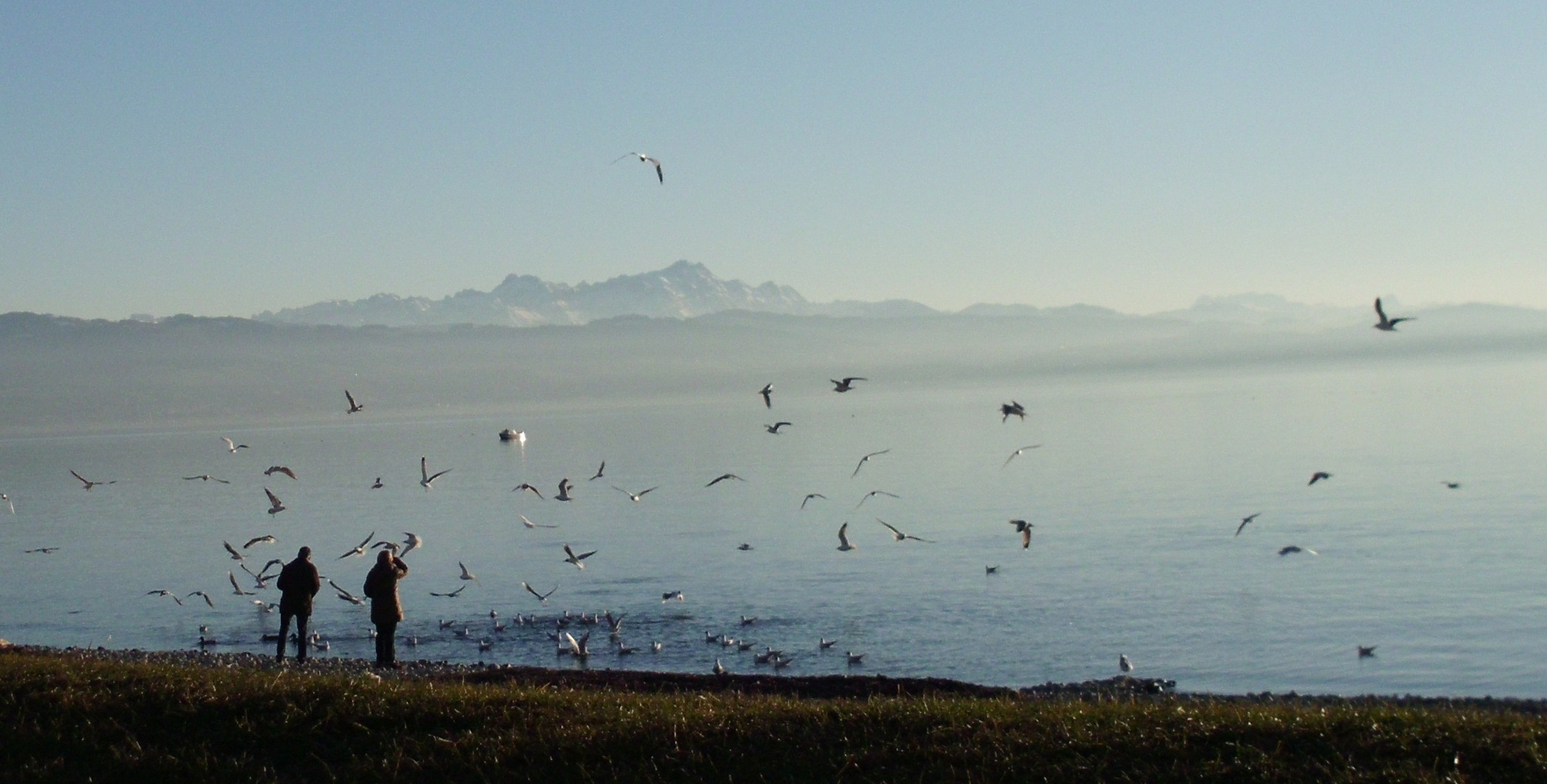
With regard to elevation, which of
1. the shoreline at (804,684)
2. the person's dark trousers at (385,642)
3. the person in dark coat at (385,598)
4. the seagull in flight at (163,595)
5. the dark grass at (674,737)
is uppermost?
the dark grass at (674,737)

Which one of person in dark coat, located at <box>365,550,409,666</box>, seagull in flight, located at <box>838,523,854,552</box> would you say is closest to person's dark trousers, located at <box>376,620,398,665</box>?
person in dark coat, located at <box>365,550,409,666</box>

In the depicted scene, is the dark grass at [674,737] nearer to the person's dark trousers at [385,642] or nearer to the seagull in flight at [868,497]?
the person's dark trousers at [385,642]

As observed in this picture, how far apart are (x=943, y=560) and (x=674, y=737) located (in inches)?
1304

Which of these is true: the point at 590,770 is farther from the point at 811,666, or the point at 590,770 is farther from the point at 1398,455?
the point at 1398,455

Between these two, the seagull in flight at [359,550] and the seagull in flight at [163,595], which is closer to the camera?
the seagull in flight at [359,550]

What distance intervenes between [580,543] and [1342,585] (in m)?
27.8

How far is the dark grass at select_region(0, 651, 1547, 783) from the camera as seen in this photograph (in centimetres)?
978

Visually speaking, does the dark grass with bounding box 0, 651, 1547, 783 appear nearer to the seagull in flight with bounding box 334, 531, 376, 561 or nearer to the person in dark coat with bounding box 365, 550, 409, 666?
the person in dark coat with bounding box 365, 550, 409, 666

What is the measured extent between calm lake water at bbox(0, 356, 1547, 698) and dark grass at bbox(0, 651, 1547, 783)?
15.4 m

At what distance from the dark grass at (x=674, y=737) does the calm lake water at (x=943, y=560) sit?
50.7ft

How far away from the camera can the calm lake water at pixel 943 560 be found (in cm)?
2903

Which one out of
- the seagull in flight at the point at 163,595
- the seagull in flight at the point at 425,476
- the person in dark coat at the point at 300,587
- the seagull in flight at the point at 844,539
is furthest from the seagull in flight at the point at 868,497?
the person in dark coat at the point at 300,587

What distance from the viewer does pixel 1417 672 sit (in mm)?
25984

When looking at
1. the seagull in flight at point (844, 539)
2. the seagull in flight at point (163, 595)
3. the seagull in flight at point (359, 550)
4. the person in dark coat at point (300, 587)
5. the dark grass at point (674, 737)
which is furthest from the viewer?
the seagull in flight at point (163, 595)
